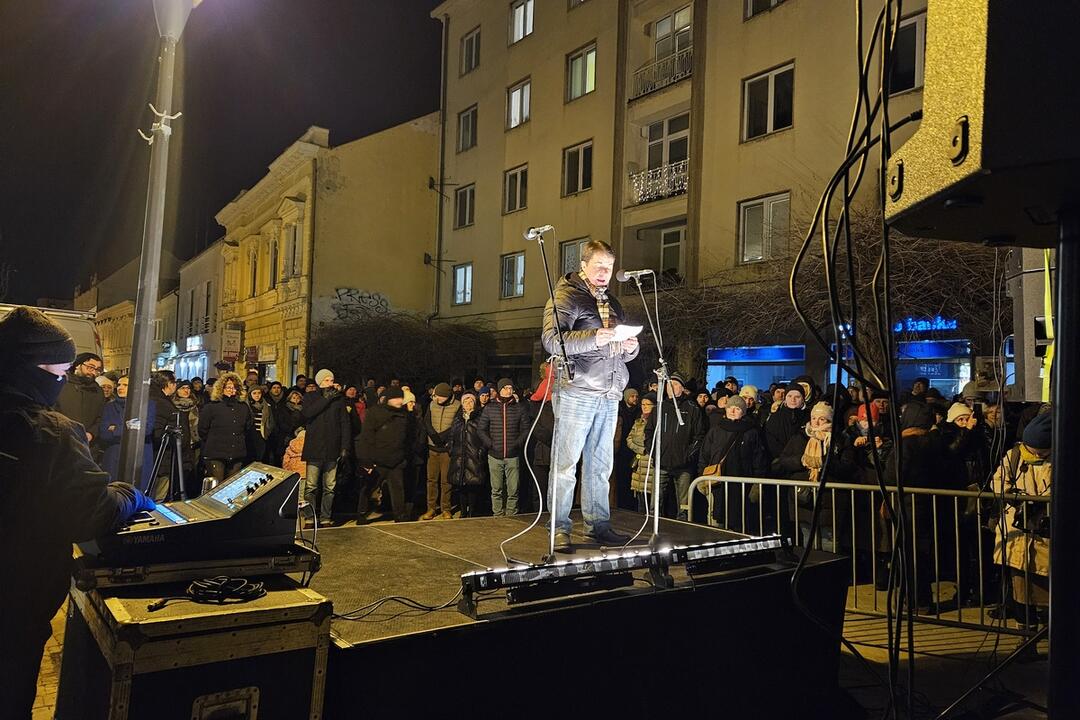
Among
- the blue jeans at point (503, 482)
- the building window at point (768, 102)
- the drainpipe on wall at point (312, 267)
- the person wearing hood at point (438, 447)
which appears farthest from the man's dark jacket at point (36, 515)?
the drainpipe on wall at point (312, 267)

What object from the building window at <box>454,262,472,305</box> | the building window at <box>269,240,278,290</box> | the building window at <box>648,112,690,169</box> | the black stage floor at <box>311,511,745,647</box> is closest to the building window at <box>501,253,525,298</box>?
the building window at <box>454,262,472,305</box>

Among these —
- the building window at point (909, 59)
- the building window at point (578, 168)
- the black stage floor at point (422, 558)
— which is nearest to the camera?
the black stage floor at point (422, 558)

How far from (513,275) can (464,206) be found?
4069 mm

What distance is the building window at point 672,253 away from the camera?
19000 mm

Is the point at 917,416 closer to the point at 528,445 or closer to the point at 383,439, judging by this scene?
the point at 528,445

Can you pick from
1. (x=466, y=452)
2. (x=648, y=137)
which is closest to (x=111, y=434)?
(x=466, y=452)

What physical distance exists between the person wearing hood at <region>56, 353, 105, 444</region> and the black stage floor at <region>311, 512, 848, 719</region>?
5.38m

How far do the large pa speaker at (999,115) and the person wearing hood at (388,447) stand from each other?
912cm

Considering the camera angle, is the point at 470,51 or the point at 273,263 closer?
the point at 470,51

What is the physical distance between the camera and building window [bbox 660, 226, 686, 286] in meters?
19.0

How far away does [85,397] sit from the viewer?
28.0 ft

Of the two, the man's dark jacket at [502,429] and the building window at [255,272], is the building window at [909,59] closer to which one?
the man's dark jacket at [502,429]

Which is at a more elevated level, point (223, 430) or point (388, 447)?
point (223, 430)

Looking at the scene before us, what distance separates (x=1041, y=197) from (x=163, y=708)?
282 cm
